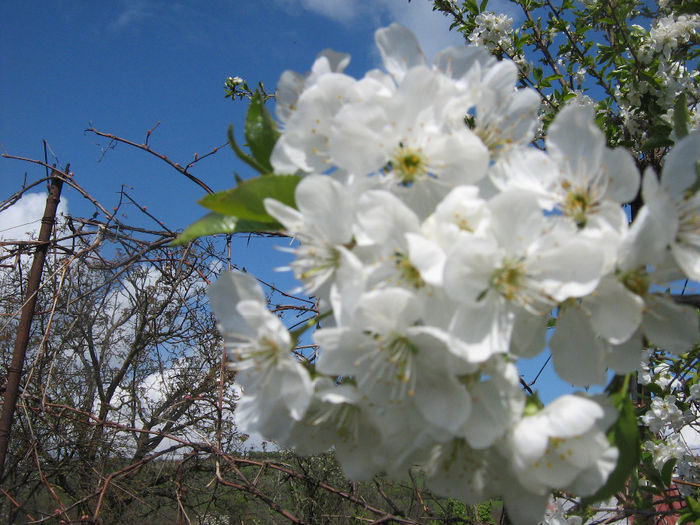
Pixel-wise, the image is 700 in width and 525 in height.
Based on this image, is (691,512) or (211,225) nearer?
(211,225)

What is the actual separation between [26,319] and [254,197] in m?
1.67

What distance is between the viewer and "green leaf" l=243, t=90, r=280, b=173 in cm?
90

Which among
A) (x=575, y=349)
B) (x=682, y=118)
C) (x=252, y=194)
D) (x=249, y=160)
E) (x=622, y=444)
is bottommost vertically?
(x=622, y=444)

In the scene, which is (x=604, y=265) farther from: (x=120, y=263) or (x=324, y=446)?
(x=120, y=263)

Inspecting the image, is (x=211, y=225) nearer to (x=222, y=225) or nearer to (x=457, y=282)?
(x=222, y=225)

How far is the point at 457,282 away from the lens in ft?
2.04

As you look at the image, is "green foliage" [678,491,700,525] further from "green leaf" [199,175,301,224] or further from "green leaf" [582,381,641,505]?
"green leaf" [199,175,301,224]

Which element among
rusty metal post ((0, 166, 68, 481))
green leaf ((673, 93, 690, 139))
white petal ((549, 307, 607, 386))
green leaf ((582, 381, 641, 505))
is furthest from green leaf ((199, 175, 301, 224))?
rusty metal post ((0, 166, 68, 481))

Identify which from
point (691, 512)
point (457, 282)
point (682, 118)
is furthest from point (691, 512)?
point (457, 282)

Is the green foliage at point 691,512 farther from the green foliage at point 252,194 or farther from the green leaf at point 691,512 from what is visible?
the green foliage at point 252,194

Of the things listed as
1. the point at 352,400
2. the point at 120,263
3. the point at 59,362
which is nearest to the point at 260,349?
the point at 352,400

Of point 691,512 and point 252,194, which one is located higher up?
point 252,194

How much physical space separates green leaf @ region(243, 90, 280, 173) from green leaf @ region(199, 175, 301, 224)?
0.12 m

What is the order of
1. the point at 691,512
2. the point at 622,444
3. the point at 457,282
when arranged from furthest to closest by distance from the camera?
the point at 691,512 < the point at 622,444 < the point at 457,282
